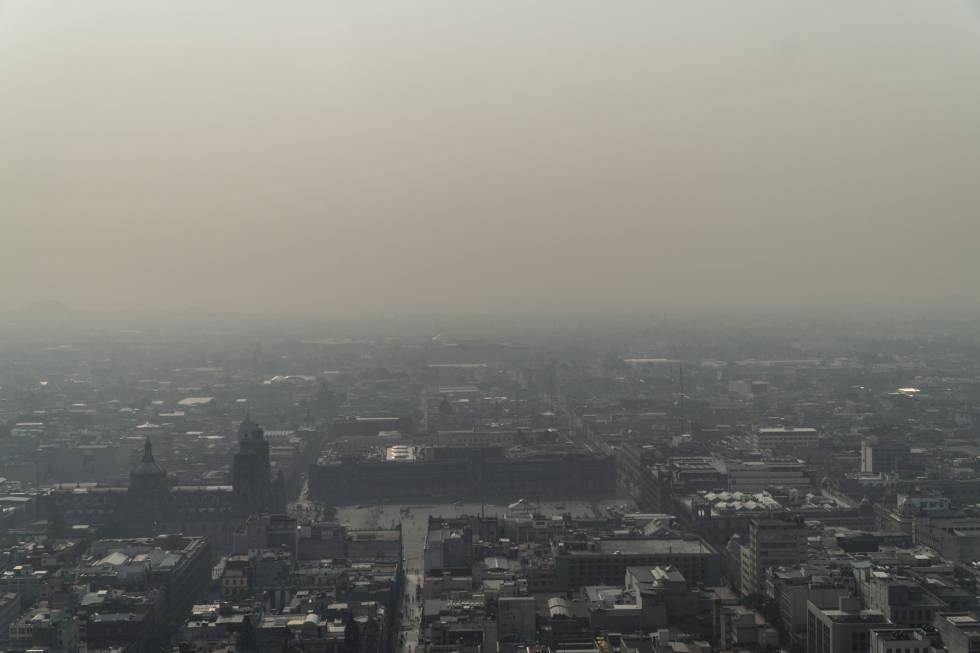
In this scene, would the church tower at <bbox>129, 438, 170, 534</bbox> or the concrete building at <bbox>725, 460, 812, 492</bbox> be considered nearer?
the church tower at <bbox>129, 438, 170, 534</bbox>

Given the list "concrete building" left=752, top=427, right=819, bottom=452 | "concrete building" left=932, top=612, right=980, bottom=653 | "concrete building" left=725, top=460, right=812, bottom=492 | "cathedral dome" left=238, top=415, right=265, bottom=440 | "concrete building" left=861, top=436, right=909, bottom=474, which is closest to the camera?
"concrete building" left=932, top=612, right=980, bottom=653

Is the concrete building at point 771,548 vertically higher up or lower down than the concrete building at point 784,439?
higher up

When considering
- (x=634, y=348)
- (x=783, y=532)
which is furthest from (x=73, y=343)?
(x=783, y=532)

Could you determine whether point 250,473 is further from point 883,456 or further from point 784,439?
point 784,439

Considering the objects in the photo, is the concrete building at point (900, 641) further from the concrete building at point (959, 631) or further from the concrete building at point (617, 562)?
the concrete building at point (617, 562)

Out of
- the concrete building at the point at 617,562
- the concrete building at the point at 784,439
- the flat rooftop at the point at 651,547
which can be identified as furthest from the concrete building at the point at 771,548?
the concrete building at the point at 784,439

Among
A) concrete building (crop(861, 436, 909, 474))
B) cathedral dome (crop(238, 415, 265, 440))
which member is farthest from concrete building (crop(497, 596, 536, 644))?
concrete building (crop(861, 436, 909, 474))

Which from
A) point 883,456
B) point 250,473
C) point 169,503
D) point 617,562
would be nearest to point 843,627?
point 617,562

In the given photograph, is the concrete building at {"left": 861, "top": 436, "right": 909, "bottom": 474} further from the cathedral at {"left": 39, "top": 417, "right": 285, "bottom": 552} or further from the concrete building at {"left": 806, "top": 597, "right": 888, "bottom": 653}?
the concrete building at {"left": 806, "top": 597, "right": 888, "bottom": 653}
